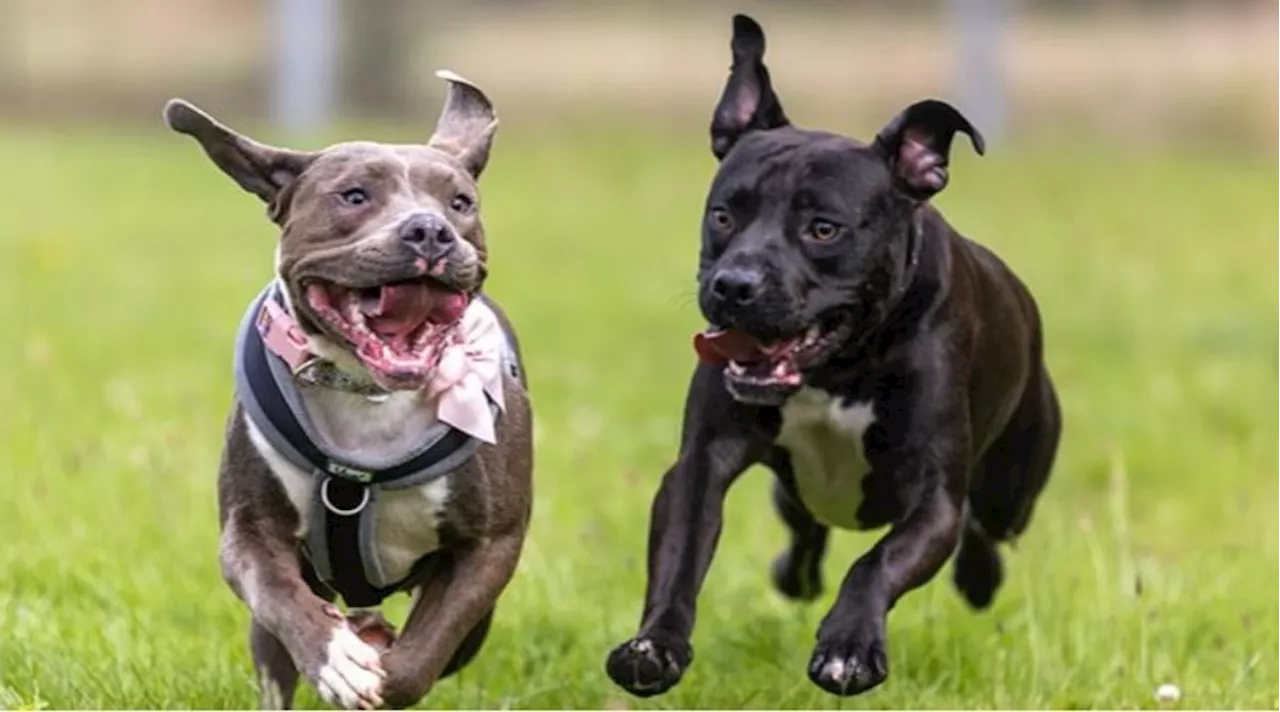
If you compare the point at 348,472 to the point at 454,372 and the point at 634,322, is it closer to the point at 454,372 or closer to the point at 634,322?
the point at 454,372

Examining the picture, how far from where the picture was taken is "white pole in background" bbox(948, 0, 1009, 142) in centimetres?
2220

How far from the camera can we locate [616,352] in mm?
12039

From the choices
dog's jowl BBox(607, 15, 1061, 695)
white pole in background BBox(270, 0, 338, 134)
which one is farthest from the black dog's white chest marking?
white pole in background BBox(270, 0, 338, 134)

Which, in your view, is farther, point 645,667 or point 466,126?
point 466,126

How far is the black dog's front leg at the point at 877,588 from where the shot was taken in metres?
5.14

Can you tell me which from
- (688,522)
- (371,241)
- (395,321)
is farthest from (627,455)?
(371,241)

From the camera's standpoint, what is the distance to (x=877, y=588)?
5.34 metres

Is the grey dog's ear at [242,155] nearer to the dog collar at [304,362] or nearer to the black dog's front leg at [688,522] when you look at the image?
the dog collar at [304,362]

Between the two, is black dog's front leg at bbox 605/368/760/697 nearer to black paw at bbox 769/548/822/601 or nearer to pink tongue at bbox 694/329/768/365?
pink tongue at bbox 694/329/768/365

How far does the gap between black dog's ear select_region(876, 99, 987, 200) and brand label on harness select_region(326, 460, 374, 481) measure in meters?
1.38

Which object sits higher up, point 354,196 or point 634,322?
point 354,196

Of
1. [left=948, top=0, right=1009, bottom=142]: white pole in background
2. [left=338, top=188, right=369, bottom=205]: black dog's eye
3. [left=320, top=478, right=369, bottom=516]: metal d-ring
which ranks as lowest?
[left=948, top=0, right=1009, bottom=142]: white pole in background

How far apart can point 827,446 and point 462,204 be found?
45.2 inches

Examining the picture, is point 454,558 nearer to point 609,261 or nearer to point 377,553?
point 377,553
